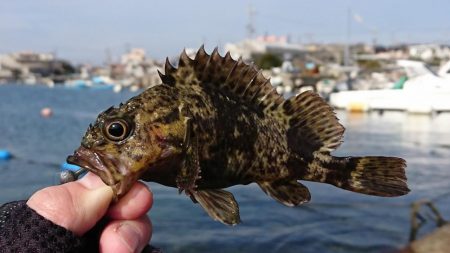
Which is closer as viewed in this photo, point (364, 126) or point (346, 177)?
point (346, 177)

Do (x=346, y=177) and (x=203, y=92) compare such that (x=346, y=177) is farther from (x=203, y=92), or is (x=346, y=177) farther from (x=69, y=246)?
(x=69, y=246)

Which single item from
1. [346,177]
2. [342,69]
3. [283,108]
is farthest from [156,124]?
[342,69]

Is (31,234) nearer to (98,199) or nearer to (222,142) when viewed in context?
(98,199)

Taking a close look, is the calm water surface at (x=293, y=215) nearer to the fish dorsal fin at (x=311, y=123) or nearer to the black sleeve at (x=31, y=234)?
the fish dorsal fin at (x=311, y=123)

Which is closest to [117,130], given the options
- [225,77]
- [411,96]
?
[225,77]

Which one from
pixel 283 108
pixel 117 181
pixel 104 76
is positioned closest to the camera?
pixel 117 181

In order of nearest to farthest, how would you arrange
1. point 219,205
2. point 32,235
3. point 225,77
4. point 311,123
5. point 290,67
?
1. point 32,235
2. point 219,205
3. point 225,77
4. point 311,123
5. point 290,67

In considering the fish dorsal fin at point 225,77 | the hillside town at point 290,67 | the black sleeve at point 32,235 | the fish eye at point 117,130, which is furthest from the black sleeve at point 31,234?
the hillside town at point 290,67
